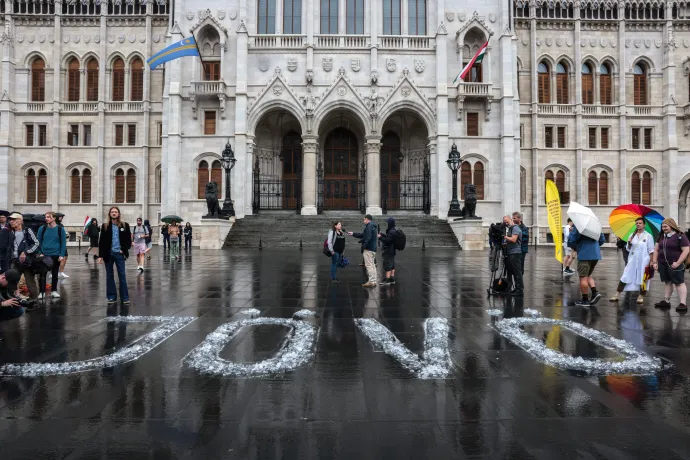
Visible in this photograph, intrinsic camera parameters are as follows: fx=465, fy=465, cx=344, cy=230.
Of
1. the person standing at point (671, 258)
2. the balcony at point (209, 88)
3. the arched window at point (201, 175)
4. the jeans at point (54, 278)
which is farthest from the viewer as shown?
the arched window at point (201, 175)

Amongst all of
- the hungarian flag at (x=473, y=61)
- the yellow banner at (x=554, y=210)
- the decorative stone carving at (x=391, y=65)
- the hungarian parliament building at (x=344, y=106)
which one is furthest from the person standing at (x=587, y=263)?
the decorative stone carving at (x=391, y=65)

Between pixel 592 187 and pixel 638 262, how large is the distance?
3248 cm

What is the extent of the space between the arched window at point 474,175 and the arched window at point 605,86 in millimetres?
13919

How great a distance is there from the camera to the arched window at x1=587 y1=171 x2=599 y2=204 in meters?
38.1

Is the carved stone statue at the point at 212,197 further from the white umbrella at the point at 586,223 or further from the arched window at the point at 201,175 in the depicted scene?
the white umbrella at the point at 586,223

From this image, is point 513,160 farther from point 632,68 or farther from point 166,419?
point 166,419

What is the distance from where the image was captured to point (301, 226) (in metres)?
28.2

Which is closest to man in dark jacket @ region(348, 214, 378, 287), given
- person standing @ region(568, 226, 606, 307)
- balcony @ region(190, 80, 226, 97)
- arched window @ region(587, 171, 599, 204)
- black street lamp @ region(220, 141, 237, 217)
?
person standing @ region(568, 226, 606, 307)

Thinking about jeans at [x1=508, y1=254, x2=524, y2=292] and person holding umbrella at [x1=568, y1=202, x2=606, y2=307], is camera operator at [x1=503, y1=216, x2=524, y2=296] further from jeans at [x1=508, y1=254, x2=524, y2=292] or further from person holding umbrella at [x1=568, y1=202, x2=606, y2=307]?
person holding umbrella at [x1=568, y1=202, x2=606, y2=307]

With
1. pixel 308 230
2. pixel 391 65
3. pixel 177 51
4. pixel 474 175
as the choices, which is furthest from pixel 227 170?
pixel 474 175

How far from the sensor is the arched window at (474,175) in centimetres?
3359

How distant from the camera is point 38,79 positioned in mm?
37750

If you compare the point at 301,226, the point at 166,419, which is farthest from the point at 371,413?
the point at 301,226

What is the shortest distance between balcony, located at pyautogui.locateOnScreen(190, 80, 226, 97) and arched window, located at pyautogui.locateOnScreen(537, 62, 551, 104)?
25.4 m
